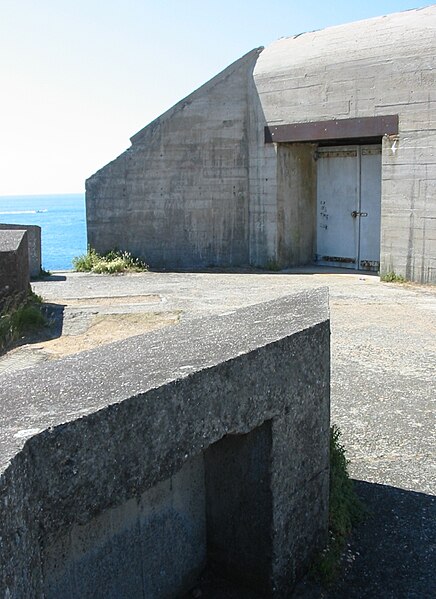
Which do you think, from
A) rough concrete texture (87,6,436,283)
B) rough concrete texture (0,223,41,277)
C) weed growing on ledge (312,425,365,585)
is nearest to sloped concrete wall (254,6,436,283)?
rough concrete texture (87,6,436,283)

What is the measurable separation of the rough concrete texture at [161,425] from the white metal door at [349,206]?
940 cm

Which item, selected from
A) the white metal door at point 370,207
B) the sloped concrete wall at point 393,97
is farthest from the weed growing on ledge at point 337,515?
the white metal door at point 370,207

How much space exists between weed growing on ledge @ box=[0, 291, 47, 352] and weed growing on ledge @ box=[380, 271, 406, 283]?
571 centimetres

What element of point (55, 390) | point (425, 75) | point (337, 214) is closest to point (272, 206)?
point (337, 214)

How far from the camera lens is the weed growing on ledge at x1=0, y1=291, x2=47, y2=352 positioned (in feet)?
24.4

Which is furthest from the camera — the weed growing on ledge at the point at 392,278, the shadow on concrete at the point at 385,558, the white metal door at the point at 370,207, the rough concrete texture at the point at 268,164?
the white metal door at the point at 370,207

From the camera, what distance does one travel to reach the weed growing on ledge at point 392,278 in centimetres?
1136

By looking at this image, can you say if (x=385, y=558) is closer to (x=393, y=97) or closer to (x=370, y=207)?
(x=393, y=97)

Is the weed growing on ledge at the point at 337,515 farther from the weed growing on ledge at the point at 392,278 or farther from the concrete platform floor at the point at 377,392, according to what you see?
the weed growing on ledge at the point at 392,278

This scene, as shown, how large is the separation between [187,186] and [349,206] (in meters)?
3.05

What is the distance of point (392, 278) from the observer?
11.4 m

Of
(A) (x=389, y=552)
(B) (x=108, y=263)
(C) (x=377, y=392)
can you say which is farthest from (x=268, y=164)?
(A) (x=389, y=552)

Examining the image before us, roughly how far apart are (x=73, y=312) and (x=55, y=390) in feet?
21.9

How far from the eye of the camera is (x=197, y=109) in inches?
527
